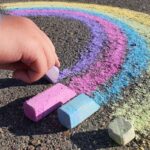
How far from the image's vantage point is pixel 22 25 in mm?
1309

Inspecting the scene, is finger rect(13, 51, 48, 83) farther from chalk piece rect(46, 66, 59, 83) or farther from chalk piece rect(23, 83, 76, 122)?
chalk piece rect(46, 66, 59, 83)

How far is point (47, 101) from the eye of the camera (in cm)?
201

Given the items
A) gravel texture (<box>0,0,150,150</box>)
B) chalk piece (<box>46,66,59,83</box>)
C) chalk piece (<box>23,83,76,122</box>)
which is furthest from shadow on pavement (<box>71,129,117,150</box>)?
chalk piece (<box>46,66,59,83</box>)

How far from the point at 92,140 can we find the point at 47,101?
1.08ft

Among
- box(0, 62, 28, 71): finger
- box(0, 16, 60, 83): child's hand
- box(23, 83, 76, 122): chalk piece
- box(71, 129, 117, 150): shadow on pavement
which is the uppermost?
box(0, 16, 60, 83): child's hand

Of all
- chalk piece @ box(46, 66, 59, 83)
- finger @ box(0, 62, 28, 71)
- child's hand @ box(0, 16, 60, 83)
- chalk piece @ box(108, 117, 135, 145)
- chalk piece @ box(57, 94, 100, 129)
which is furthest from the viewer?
chalk piece @ box(46, 66, 59, 83)

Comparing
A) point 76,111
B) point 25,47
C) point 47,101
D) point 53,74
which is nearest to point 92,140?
point 76,111

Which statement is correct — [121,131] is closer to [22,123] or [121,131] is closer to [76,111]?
[76,111]

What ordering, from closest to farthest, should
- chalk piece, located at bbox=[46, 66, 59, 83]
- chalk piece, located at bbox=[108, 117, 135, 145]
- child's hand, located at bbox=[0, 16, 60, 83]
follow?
child's hand, located at bbox=[0, 16, 60, 83] → chalk piece, located at bbox=[108, 117, 135, 145] → chalk piece, located at bbox=[46, 66, 59, 83]

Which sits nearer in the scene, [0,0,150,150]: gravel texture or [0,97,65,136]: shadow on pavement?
[0,0,150,150]: gravel texture

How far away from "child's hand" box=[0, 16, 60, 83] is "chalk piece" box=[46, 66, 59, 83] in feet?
2.62

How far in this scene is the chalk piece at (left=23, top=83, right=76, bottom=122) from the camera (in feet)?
6.41

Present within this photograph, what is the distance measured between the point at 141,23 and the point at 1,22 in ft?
5.95

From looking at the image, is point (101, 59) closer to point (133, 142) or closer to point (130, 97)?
point (130, 97)
